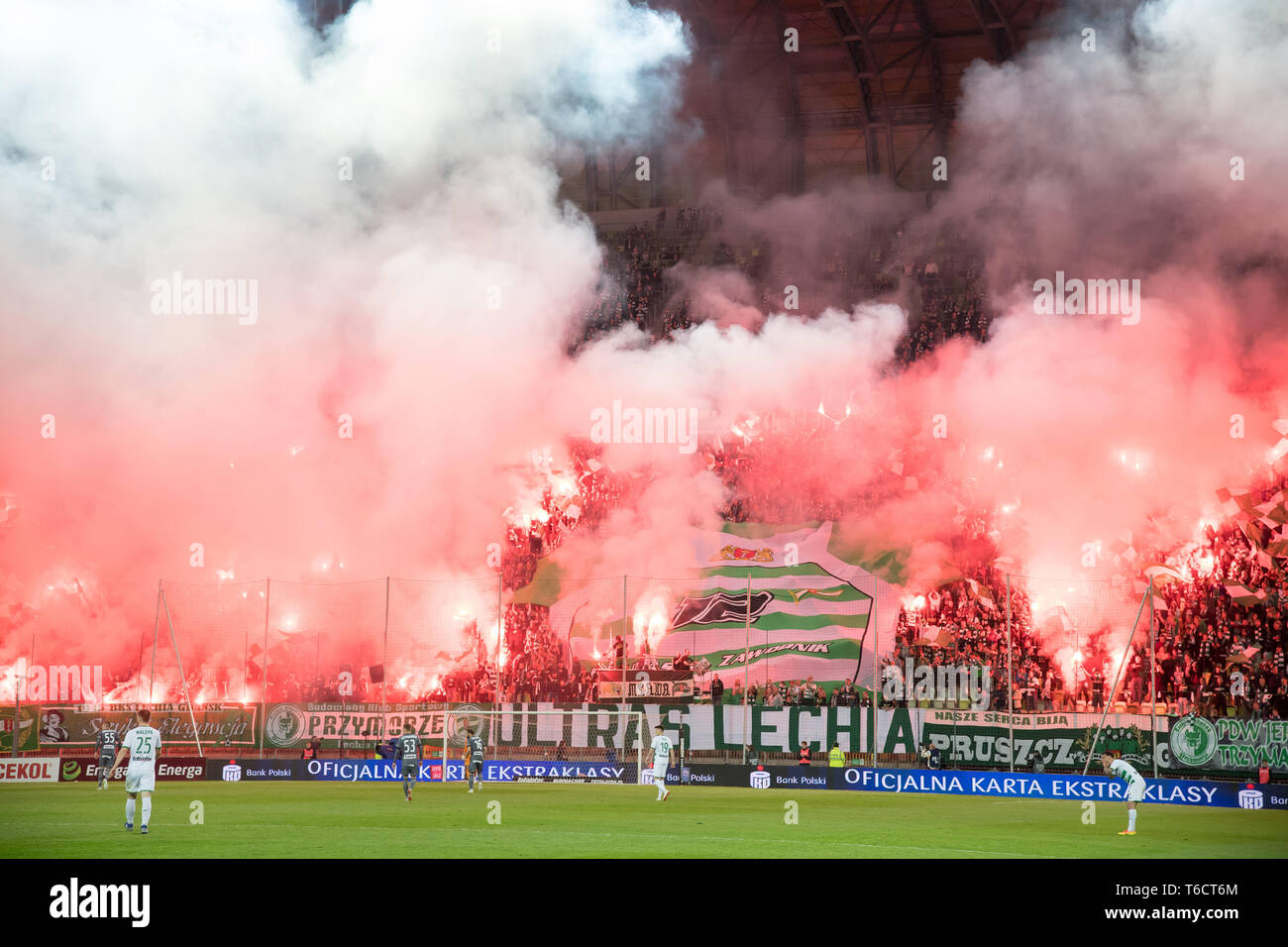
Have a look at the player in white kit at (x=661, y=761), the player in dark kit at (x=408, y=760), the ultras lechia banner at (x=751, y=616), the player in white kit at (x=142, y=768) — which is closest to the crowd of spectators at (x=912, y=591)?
the ultras lechia banner at (x=751, y=616)

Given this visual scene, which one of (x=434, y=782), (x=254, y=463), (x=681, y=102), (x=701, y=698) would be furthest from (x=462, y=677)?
(x=681, y=102)

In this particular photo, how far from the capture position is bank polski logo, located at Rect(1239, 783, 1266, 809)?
2433 centimetres

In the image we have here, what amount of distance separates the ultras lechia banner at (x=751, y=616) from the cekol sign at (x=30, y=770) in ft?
42.8

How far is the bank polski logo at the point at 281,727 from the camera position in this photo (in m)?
32.8

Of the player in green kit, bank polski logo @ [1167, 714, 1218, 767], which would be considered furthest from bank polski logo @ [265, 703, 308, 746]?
bank polski logo @ [1167, 714, 1218, 767]

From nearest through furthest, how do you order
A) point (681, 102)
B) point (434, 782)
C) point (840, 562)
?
point (434, 782) → point (840, 562) → point (681, 102)

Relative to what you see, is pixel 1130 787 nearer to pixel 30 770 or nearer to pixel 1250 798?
pixel 1250 798

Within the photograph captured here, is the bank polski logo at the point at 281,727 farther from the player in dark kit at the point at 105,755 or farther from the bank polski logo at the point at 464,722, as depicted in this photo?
the player in dark kit at the point at 105,755

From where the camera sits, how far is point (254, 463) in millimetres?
39281

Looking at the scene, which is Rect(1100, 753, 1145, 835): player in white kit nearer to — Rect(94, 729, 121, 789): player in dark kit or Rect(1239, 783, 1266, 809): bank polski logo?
Rect(1239, 783, 1266, 809): bank polski logo

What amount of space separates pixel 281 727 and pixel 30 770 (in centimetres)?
617

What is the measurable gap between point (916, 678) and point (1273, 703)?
8430mm

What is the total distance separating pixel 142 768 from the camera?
1711 centimetres
